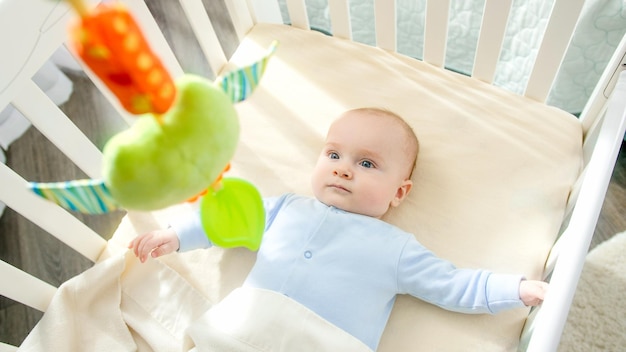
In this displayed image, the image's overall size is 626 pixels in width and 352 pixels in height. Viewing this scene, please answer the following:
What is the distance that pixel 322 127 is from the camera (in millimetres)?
1110

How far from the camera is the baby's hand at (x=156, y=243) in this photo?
2.85 ft

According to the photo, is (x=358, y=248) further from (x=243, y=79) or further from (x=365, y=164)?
(x=243, y=79)

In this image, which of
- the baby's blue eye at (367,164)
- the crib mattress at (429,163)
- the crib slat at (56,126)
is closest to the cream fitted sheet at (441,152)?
the crib mattress at (429,163)

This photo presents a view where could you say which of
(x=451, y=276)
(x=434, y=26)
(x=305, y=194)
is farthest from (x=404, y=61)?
(x=451, y=276)

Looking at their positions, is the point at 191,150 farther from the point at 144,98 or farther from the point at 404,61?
the point at 404,61

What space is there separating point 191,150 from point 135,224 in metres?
0.66

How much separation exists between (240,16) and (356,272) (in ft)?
2.37

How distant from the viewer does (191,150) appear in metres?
0.41

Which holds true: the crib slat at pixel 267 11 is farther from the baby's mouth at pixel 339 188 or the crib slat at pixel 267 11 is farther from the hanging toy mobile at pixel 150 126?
the hanging toy mobile at pixel 150 126

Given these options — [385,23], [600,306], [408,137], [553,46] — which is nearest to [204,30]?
[385,23]

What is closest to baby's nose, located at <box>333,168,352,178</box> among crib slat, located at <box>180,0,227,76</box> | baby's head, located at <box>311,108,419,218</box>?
baby's head, located at <box>311,108,419,218</box>

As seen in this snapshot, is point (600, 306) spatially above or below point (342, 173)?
below

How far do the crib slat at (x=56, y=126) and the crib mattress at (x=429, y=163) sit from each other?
171mm

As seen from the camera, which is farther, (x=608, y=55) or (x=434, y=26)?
(x=608, y=55)
